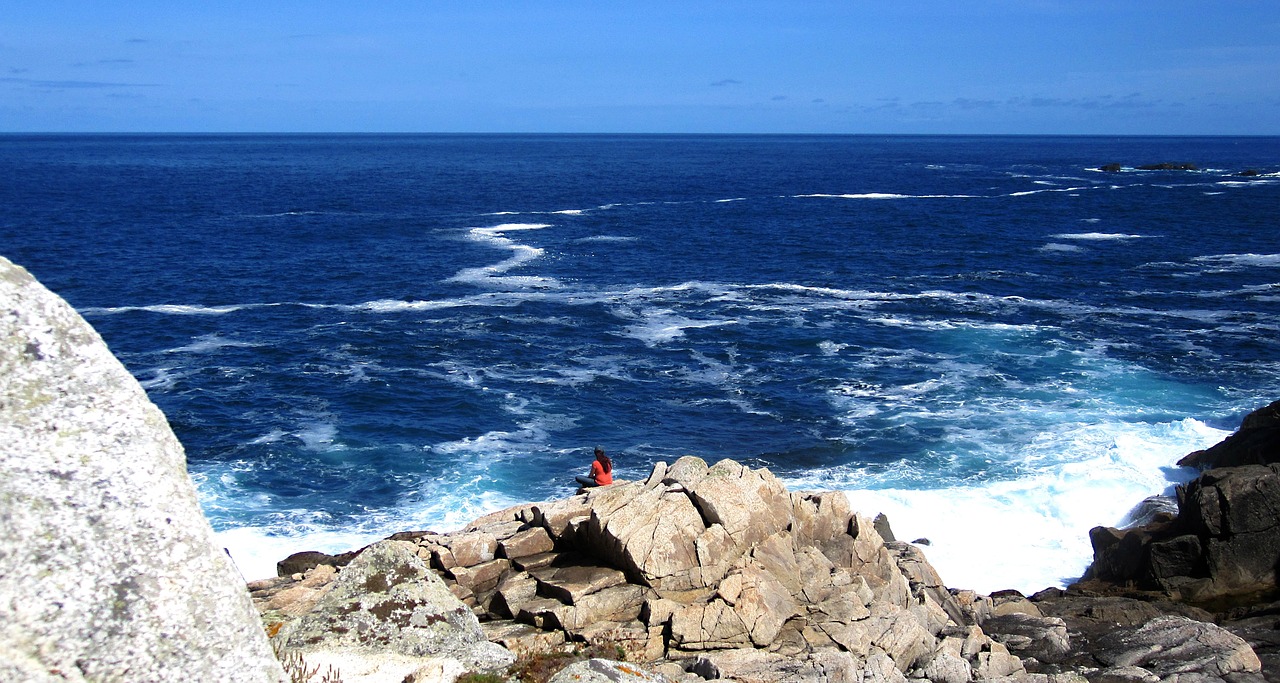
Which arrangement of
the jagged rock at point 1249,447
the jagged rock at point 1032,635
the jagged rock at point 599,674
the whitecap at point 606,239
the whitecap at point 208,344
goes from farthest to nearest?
1. the whitecap at point 606,239
2. the whitecap at point 208,344
3. the jagged rock at point 1249,447
4. the jagged rock at point 1032,635
5. the jagged rock at point 599,674

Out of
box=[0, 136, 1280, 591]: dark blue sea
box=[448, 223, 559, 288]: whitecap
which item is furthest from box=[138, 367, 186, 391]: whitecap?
box=[448, 223, 559, 288]: whitecap

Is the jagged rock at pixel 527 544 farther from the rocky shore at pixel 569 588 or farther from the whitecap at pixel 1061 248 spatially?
the whitecap at pixel 1061 248

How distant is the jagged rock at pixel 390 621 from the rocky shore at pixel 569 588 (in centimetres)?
3

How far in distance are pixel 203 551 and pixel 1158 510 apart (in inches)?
1192

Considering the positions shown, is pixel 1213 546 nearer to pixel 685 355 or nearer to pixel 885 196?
pixel 685 355

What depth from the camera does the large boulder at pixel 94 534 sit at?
6.48 m

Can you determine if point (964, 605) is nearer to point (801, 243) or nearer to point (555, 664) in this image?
point (555, 664)

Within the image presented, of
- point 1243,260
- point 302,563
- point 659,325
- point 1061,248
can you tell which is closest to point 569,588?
point 302,563

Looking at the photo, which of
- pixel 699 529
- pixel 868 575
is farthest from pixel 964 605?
pixel 699 529

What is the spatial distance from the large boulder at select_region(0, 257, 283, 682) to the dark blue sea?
22012 millimetres

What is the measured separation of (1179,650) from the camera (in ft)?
65.8

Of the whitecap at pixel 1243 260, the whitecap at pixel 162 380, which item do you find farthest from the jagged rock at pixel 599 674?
the whitecap at pixel 1243 260

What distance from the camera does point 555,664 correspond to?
41.8 feet

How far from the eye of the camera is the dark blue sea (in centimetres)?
3347
